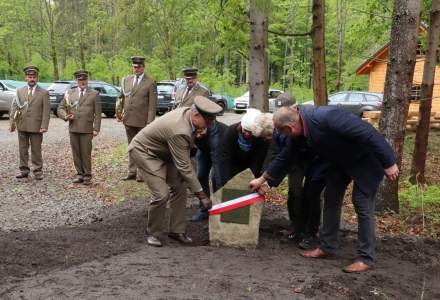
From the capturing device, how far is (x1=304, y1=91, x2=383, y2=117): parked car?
20.9 m

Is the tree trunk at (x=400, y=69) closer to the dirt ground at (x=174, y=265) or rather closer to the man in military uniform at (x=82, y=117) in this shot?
the dirt ground at (x=174, y=265)

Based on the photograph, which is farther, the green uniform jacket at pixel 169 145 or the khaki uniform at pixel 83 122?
the khaki uniform at pixel 83 122

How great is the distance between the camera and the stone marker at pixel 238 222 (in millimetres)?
5211

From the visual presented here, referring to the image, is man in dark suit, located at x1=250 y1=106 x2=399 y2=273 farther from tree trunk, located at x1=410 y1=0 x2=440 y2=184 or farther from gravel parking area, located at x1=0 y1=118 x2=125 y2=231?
tree trunk, located at x1=410 y1=0 x2=440 y2=184

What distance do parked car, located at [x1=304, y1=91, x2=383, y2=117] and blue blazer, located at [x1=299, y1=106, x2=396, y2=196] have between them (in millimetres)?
Answer: 16747

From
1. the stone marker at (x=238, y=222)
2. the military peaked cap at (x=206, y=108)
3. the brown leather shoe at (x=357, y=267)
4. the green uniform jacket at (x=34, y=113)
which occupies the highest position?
the military peaked cap at (x=206, y=108)

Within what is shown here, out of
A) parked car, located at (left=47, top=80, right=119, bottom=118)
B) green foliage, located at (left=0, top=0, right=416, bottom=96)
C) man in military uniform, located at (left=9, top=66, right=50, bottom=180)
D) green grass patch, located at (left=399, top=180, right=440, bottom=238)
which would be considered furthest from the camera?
parked car, located at (left=47, top=80, right=119, bottom=118)

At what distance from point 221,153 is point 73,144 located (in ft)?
12.8

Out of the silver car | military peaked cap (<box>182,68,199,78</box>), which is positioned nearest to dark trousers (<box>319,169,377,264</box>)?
military peaked cap (<box>182,68,199,78</box>)

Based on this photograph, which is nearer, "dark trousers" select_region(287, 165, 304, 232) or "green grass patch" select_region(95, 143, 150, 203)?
"dark trousers" select_region(287, 165, 304, 232)

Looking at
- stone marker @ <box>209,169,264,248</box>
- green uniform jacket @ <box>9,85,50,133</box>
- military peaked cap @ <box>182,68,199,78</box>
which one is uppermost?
military peaked cap @ <box>182,68,199,78</box>

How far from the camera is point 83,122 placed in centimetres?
824

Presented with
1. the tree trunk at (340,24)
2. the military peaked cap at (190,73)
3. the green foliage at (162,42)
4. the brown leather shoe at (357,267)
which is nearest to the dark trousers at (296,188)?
the brown leather shoe at (357,267)

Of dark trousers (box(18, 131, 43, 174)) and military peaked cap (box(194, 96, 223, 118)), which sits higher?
military peaked cap (box(194, 96, 223, 118))
